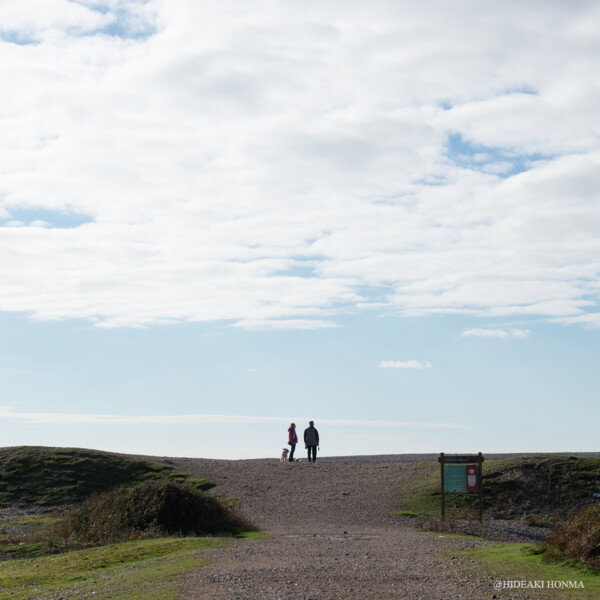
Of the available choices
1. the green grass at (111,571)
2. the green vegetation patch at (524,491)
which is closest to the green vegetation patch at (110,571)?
the green grass at (111,571)

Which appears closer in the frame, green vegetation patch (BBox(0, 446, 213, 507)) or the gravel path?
the gravel path

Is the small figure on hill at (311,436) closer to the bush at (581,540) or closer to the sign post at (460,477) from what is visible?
the sign post at (460,477)

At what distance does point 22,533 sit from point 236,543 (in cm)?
889

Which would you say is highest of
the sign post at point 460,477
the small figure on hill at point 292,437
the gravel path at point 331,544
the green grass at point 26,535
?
the small figure on hill at point 292,437

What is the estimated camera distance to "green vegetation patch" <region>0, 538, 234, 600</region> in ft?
42.4

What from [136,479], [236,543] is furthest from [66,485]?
[236,543]

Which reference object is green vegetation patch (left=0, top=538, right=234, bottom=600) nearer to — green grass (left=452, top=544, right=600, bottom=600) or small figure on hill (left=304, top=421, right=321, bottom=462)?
green grass (left=452, top=544, right=600, bottom=600)

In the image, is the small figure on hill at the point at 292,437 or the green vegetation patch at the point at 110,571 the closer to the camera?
the green vegetation patch at the point at 110,571

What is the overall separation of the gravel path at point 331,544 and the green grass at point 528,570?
36 centimetres

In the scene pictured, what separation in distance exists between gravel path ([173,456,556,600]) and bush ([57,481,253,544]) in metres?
1.61

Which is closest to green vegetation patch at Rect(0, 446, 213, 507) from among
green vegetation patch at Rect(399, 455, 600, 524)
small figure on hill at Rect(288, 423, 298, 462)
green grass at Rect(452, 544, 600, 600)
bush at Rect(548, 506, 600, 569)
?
small figure on hill at Rect(288, 423, 298, 462)

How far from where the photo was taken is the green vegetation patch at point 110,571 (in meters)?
12.9

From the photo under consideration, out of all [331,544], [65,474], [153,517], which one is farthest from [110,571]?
[65,474]

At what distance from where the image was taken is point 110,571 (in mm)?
15227
